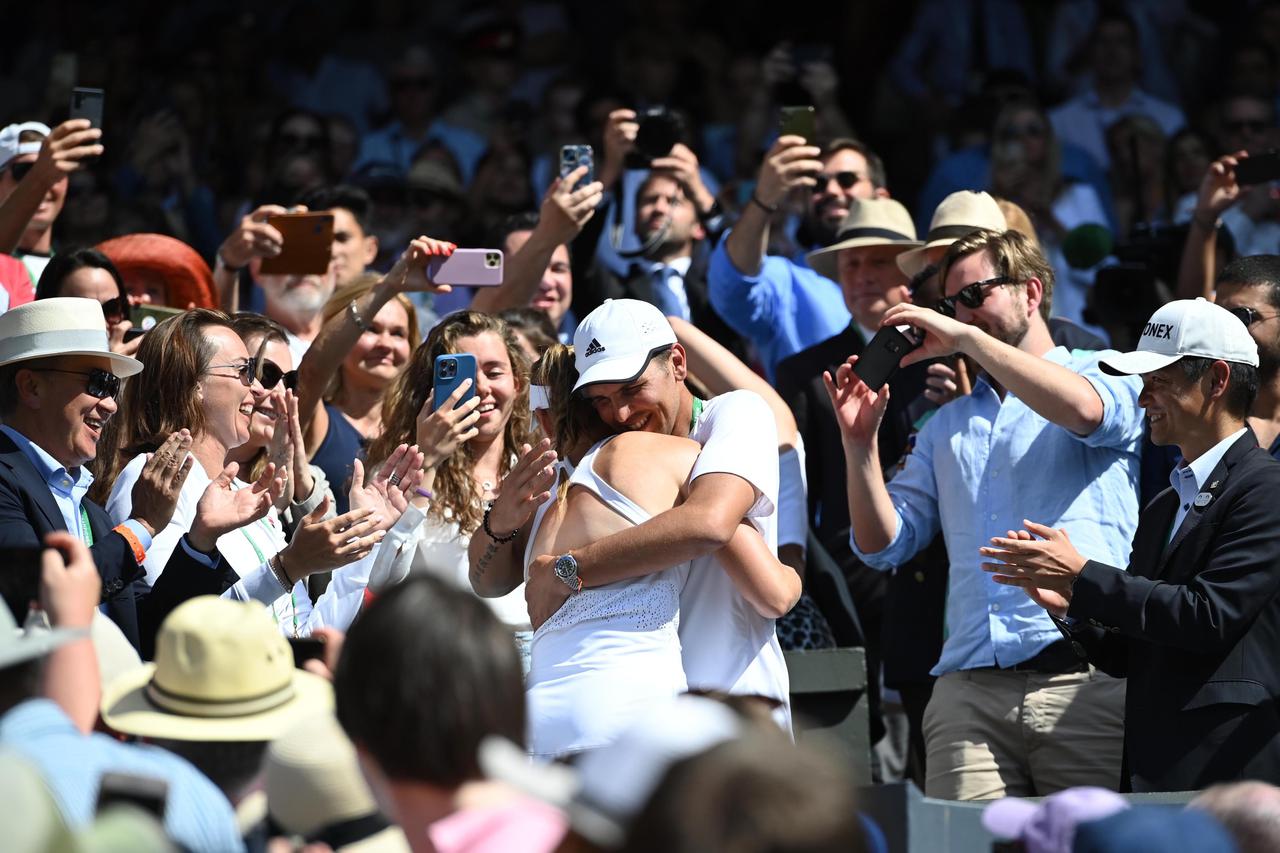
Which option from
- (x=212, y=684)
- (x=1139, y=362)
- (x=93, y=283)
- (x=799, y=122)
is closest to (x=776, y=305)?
(x=799, y=122)

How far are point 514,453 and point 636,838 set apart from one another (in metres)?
3.32

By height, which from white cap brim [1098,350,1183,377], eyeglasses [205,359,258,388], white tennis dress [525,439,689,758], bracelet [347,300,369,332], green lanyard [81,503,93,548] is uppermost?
white cap brim [1098,350,1183,377]

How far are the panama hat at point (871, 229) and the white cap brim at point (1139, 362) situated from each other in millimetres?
1675

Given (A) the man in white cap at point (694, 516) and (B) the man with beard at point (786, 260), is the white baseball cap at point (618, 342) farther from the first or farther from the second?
(B) the man with beard at point (786, 260)

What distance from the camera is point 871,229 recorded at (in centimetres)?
646

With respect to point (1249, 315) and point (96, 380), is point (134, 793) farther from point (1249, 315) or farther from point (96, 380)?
point (1249, 315)

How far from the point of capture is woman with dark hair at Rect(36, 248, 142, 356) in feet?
18.5

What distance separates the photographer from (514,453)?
17.5 feet

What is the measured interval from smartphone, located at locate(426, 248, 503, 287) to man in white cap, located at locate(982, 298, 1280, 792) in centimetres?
205

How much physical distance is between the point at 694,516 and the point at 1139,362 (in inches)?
53.1

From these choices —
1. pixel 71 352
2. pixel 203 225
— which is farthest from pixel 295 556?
pixel 203 225

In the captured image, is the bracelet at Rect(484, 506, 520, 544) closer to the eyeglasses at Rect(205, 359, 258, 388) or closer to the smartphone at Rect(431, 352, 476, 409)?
the smartphone at Rect(431, 352, 476, 409)

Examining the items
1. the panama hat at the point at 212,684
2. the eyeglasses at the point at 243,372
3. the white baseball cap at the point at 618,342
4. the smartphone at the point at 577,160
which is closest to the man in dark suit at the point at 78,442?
the eyeglasses at the point at 243,372

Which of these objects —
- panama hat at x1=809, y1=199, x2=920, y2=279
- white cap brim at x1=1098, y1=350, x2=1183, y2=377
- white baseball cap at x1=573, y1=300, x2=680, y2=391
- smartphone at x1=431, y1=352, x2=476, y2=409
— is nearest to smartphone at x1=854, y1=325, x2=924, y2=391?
white cap brim at x1=1098, y1=350, x2=1183, y2=377
